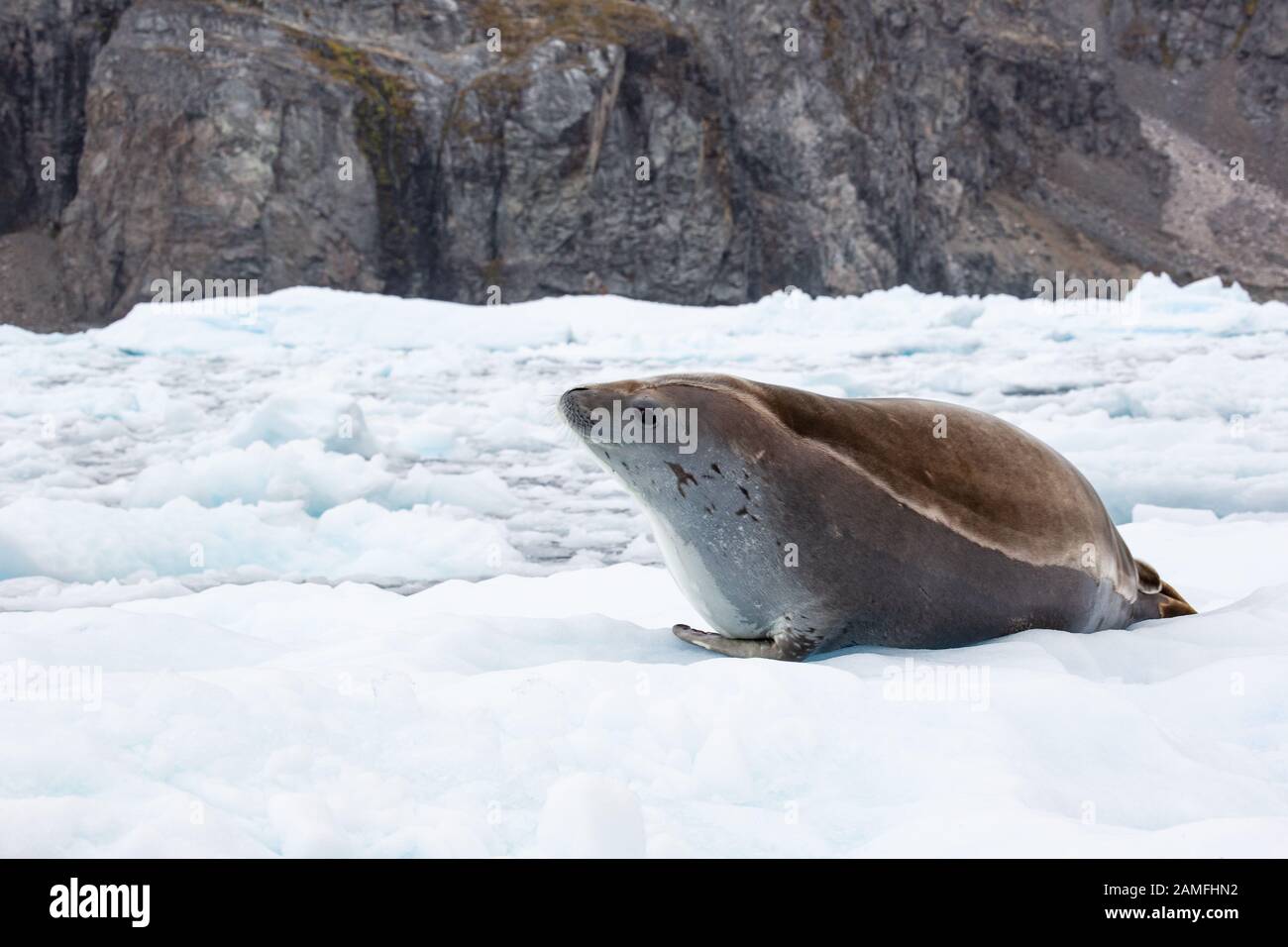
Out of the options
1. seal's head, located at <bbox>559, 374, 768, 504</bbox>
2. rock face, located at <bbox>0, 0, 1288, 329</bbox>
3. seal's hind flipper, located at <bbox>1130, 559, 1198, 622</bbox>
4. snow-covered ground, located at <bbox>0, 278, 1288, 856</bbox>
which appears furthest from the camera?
rock face, located at <bbox>0, 0, 1288, 329</bbox>

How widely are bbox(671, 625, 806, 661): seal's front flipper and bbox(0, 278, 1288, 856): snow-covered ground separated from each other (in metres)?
0.05

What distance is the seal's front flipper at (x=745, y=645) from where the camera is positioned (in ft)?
8.19

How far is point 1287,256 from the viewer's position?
147 ft

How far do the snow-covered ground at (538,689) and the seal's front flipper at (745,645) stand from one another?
1.8 inches

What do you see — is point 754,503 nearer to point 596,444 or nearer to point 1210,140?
point 596,444

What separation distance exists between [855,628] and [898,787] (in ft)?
2.86

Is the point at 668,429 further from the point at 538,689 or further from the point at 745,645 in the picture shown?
the point at 538,689

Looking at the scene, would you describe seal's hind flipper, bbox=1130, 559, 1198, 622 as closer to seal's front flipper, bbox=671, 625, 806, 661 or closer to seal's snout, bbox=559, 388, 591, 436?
seal's front flipper, bbox=671, 625, 806, 661

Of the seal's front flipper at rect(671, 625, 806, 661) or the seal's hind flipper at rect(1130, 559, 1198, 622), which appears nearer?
the seal's front flipper at rect(671, 625, 806, 661)

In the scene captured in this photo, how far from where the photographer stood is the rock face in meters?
29.4

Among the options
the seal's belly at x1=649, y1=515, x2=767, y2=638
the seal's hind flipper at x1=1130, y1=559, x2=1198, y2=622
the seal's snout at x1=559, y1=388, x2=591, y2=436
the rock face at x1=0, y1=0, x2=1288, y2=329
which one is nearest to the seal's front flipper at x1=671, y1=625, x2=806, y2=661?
the seal's belly at x1=649, y1=515, x2=767, y2=638

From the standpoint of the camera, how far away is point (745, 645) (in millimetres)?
2539

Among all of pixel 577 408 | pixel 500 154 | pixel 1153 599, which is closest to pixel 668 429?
pixel 577 408

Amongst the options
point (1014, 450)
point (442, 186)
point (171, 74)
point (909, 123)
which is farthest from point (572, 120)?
point (1014, 450)
